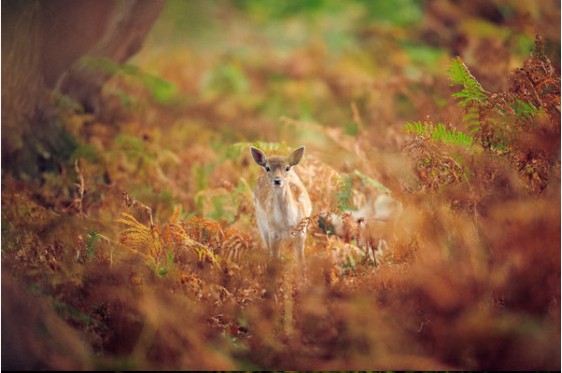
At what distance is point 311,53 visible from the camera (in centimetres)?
524

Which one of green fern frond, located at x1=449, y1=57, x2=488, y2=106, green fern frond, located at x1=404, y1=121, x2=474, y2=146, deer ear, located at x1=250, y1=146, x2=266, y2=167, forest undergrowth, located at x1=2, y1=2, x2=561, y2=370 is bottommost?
forest undergrowth, located at x1=2, y1=2, x2=561, y2=370

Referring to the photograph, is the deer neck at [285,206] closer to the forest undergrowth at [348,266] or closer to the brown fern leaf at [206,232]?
the forest undergrowth at [348,266]

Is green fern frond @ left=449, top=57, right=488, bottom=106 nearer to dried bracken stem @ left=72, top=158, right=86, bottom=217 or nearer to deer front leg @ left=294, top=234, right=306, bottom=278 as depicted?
deer front leg @ left=294, top=234, right=306, bottom=278

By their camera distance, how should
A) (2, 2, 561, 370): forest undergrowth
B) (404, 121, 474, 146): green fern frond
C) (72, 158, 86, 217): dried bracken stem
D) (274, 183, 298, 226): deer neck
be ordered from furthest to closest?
(72, 158, 86, 217): dried bracken stem → (274, 183, 298, 226): deer neck → (404, 121, 474, 146): green fern frond → (2, 2, 561, 370): forest undergrowth

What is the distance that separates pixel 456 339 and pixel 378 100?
217 cm

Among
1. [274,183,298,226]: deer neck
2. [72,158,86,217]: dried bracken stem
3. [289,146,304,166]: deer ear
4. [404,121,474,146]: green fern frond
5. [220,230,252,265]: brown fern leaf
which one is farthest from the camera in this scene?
[72,158,86,217]: dried bracken stem

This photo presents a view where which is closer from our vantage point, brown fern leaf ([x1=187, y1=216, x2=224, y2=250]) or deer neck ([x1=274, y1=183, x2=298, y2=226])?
brown fern leaf ([x1=187, y1=216, x2=224, y2=250])

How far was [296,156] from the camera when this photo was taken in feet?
11.9

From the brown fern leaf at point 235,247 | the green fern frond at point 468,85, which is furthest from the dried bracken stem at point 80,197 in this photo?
the green fern frond at point 468,85

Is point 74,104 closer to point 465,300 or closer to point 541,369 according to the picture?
point 465,300

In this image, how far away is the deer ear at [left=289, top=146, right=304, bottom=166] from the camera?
360 cm

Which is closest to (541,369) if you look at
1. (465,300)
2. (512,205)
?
(465,300)

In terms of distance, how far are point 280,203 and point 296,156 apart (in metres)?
0.25

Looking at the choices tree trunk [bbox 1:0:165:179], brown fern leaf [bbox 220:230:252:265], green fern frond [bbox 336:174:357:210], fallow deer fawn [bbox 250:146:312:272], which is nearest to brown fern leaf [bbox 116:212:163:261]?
brown fern leaf [bbox 220:230:252:265]
